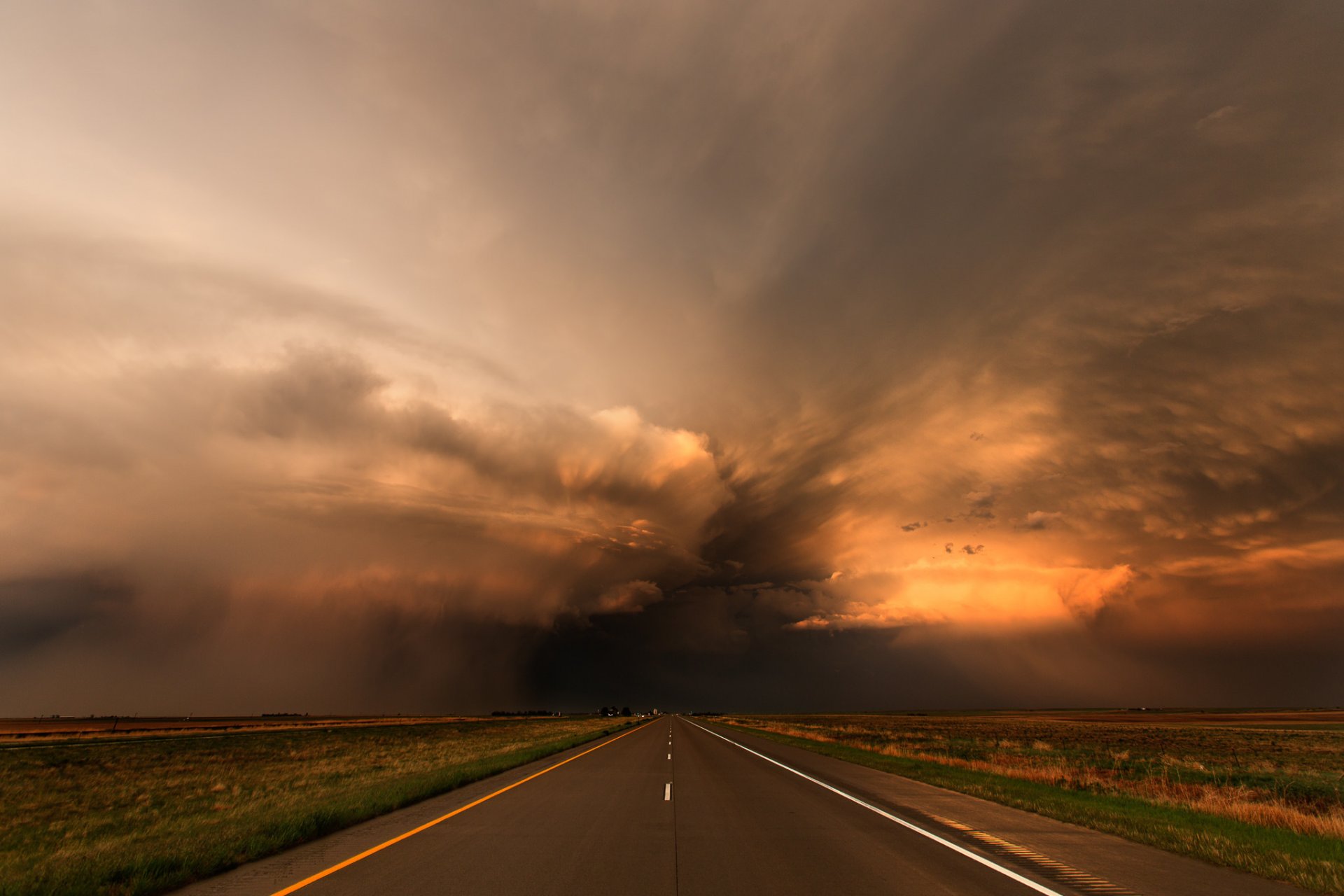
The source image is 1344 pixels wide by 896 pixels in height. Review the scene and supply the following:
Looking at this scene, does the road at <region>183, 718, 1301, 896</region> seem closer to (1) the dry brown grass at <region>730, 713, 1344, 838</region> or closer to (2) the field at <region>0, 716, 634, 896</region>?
(2) the field at <region>0, 716, 634, 896</region>

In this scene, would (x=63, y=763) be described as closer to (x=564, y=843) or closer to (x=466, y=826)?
(x=466, y=826)

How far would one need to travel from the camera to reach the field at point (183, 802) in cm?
806

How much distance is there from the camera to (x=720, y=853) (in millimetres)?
9258

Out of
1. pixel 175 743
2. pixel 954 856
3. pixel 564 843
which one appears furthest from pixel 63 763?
pixel 954 856

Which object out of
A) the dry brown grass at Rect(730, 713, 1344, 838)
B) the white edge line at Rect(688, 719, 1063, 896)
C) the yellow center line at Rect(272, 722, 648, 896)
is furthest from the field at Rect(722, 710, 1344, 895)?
the yellow center line at Rect(272, 722, 648, 896)

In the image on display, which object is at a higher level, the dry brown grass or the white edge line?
the white edge line

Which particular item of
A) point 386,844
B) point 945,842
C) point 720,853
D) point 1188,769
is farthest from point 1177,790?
point 386,844

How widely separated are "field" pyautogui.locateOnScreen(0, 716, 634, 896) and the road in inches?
33.8

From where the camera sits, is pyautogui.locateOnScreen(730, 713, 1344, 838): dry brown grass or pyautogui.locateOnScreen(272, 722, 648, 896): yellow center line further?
pyautogui.locateOnScreen(730, 713, 1344, 838): dry brown grass

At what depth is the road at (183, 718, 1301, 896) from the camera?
290 inches

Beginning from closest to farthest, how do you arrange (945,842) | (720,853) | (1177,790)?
(720,853)
(945,842)
(1177,790)

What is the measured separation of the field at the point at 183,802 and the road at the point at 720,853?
859 millimetres

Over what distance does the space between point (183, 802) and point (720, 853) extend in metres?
17.1

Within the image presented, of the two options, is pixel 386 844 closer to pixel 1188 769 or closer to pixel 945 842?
pixel 945 842
